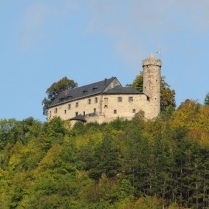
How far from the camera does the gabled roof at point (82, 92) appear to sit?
312 feet

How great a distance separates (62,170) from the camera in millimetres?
77125

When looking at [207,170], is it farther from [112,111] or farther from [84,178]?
[112,111]

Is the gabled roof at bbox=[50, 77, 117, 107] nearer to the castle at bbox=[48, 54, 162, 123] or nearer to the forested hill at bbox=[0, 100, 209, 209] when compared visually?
the castle at bbox=[48, 54, 162, 123]

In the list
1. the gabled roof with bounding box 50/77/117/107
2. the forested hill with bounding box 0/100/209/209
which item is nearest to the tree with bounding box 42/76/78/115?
the gabled roof with bounding box 50/77/117/107

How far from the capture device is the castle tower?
3639 inches

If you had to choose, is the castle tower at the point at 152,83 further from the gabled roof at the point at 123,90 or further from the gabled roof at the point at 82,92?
the gabled roof at the point at 82,92

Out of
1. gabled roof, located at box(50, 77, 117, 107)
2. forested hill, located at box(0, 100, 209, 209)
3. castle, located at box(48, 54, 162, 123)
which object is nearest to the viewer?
forested hill, located at box(0, 100, 209, 209)

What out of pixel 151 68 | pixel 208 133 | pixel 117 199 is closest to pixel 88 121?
pixel 151 68

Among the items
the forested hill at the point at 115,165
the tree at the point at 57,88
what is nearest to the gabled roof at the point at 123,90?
the forested hill at the point at 115,165

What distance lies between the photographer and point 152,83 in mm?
93625

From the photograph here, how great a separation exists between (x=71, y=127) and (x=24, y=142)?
4.64 metres

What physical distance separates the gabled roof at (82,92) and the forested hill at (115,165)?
19.8 feet

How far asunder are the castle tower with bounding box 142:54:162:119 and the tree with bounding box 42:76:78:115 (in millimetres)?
13417

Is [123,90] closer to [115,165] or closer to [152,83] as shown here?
[152,83]
